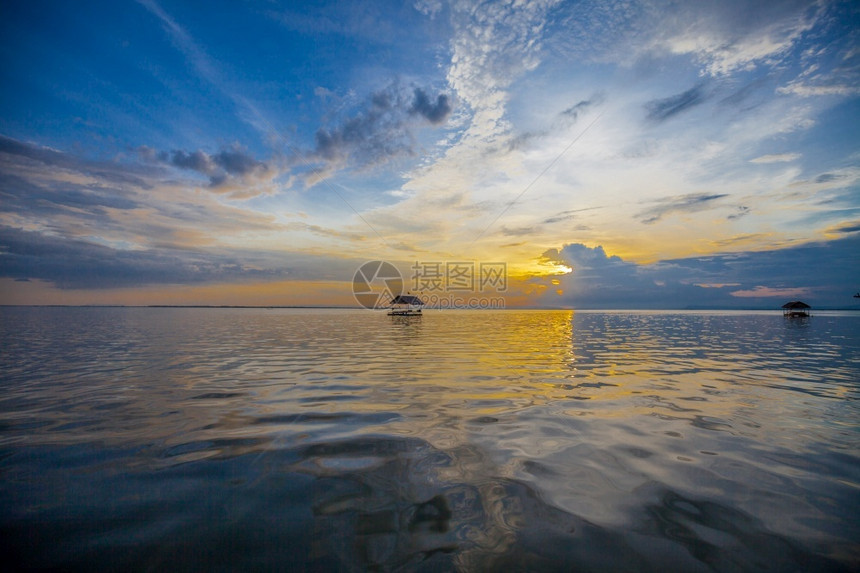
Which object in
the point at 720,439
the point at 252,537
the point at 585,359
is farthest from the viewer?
the point at 585,359

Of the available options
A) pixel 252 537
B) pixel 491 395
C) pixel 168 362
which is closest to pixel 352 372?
pixel 491 395

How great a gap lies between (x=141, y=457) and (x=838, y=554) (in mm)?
8586

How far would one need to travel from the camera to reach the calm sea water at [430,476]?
3271 millimetres

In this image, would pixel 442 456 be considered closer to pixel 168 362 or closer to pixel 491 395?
pixel 491 395

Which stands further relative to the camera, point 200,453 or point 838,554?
point 200,453

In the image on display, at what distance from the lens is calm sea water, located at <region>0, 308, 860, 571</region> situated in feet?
10.7

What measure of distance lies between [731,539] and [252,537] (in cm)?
477

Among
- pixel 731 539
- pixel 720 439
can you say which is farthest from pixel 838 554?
pixel 720 439

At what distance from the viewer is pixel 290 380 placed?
11.2 m

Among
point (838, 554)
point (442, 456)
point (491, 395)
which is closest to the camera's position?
point (838, 554)

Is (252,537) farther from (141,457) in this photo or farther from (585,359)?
(585,359)

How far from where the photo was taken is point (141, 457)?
5.42m

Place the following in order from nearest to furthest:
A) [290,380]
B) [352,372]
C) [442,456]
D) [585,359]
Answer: [442,456] → [290,380] → [352,372] → [585,359]

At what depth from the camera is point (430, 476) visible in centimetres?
478
